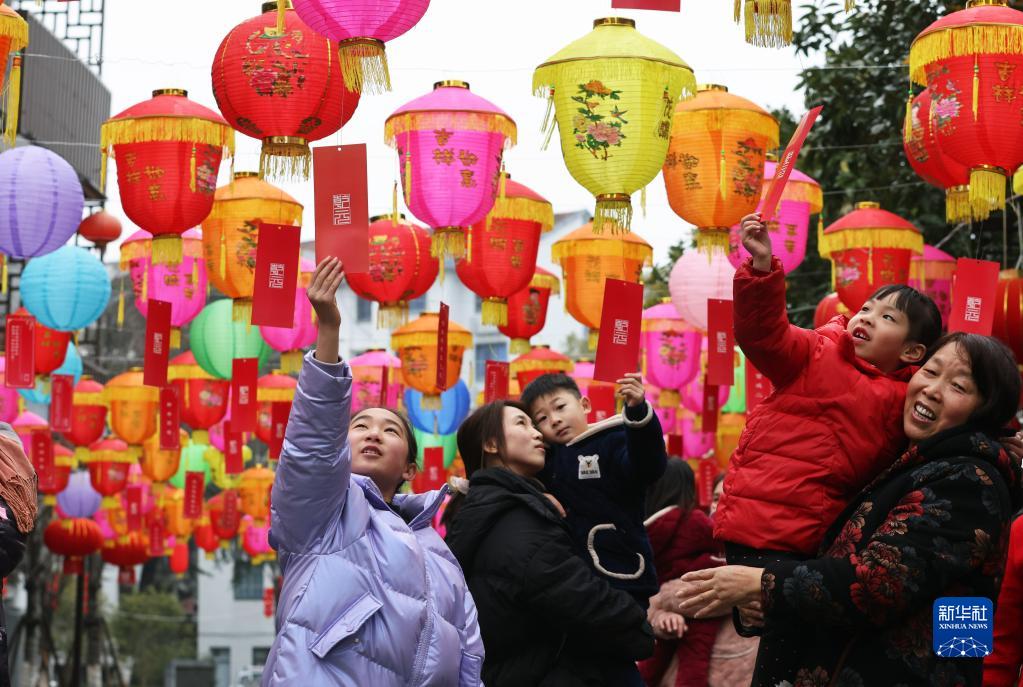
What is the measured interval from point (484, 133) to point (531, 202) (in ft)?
5.99

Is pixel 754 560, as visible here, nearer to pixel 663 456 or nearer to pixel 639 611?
pixel 639 611

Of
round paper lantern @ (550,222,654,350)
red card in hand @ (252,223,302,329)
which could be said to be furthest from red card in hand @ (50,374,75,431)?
red card in hand @ (252,223,302,329)

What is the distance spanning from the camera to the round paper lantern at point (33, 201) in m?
9.09

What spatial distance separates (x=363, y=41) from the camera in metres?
6.09

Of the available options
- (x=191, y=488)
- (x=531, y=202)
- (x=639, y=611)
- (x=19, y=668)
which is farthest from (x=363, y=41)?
(x=19, y=668)

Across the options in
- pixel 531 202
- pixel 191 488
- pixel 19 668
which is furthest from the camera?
pixel 19 668

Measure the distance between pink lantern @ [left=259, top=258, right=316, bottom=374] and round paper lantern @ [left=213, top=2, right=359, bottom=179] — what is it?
437 cm

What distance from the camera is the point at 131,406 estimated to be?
1474 cm

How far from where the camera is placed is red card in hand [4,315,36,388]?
1070 centimetres

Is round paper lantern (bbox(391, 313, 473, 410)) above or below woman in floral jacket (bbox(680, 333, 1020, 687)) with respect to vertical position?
above

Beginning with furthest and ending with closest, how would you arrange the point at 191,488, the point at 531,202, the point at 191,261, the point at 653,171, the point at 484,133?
1. the point at 191,488
2. the point at 191,261
3. the point at 531,202
4. the point at 484,133
5. the point at 653,171

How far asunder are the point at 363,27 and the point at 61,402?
802 cm

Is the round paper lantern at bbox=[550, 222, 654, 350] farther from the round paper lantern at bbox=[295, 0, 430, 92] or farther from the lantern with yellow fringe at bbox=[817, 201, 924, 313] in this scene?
the round paper lantern at bbox=[295, 0, 430, 92]

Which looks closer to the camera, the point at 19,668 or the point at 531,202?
the point at 531,202
